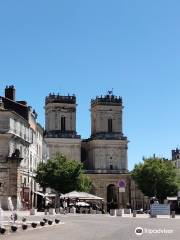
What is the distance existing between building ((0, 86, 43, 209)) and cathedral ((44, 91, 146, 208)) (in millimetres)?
36076

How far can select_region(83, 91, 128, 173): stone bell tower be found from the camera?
378 feet

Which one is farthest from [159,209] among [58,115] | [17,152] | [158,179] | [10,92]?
[58,115]

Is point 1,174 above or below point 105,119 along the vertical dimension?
below

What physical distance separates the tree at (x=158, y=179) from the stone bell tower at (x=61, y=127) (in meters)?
22.2

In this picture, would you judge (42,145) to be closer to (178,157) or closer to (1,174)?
(1,174)

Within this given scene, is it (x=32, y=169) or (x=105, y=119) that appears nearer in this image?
(x=32, y=169)

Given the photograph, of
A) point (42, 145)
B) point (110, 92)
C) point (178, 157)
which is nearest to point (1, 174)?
point (42, 145)

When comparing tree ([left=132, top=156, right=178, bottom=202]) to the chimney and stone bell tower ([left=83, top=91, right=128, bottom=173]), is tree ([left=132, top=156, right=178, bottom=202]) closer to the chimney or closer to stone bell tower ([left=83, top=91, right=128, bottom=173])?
stone bell tower ([left=83, top=91, right=128, bottom=173])

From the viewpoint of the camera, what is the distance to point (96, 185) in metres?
114

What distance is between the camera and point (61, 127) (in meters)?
115

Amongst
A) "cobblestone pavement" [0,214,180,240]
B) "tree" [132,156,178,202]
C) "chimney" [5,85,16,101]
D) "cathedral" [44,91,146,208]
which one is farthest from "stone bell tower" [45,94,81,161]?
"cobblestone pavement" [0,214,180,240]

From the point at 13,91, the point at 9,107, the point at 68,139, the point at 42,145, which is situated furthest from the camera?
the point at 68,139

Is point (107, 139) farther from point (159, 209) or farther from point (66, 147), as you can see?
point (159, 209)

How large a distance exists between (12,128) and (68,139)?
169 feet
